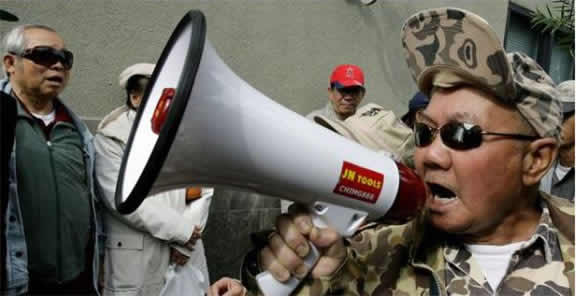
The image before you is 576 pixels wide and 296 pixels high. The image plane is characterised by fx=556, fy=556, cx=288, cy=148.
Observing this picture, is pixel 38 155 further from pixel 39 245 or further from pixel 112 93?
pixel 112 93

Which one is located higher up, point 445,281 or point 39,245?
point 445,281

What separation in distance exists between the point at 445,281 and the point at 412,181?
307mm

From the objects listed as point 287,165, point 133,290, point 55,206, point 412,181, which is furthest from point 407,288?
point 133,290

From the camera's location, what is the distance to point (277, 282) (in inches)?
56.1

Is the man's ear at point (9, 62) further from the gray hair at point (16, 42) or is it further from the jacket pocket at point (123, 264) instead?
the jacket pocket at point (123, 264)

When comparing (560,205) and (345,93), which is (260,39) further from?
(560,205)

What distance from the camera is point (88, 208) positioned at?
2.78m

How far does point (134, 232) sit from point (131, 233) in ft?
0.05

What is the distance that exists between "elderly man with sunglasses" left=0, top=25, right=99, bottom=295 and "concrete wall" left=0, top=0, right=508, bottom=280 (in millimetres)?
822

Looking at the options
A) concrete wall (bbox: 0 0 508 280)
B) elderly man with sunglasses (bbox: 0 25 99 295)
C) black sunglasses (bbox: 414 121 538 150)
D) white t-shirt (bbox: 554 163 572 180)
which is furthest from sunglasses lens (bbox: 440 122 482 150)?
concrete wall (bbox: 0 0 508 280)

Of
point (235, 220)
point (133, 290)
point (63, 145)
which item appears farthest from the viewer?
point (235, 220)

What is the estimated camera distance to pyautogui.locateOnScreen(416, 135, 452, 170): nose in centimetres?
145

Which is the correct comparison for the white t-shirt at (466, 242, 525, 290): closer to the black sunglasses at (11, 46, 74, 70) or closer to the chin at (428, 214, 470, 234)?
the chin at (428, 214, 470, 234)

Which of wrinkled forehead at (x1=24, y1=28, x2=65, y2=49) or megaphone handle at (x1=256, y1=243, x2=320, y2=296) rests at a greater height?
wrinkled forehead at (x1=24, y1=28, x2=65, y2=49)
